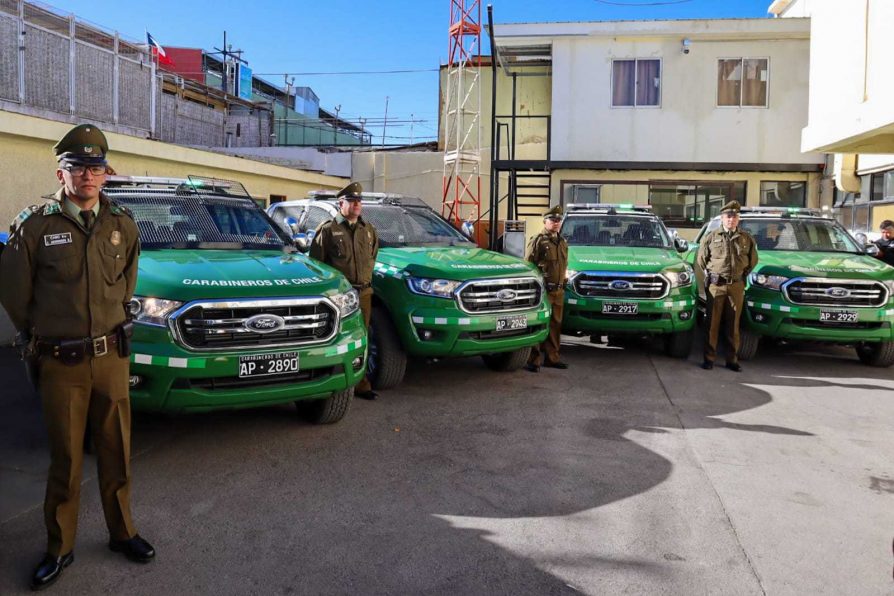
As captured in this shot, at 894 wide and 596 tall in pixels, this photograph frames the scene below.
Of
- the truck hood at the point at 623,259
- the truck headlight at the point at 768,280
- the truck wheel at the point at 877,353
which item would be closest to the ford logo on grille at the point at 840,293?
the truck headlight at the point at 768,280

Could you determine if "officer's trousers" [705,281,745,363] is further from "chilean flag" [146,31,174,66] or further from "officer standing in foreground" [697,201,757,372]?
"chilean flag" [146,31,174,66]

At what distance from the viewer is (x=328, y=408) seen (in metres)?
5.16

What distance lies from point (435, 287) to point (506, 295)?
0.69 metres

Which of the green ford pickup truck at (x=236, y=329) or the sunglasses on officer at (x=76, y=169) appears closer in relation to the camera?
the sunglasses on officer at (x=76, y=169)

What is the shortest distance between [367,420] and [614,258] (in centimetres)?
377

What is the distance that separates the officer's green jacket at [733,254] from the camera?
7.49 m

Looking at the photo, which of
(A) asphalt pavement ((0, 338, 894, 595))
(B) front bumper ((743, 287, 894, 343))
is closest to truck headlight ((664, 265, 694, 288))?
(B) front bumper ((743, 287, 894, 343))

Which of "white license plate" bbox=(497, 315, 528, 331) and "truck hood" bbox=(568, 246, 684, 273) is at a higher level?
"truck hood" bbox=(568, 246, 684, 273)

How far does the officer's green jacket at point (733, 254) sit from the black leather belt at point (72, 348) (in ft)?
20.5

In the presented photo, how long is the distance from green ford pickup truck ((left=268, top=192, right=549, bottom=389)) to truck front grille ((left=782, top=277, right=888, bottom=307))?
116 inches

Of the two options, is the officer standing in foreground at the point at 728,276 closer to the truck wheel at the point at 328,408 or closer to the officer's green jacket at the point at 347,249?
the officer's green jacket at the point at 347,249

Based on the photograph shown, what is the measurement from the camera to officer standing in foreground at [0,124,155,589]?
119 inches

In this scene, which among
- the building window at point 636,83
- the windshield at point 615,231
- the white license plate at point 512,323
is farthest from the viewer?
the building window at point 636,83

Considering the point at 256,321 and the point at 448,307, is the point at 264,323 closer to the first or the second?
the point at 256,321
